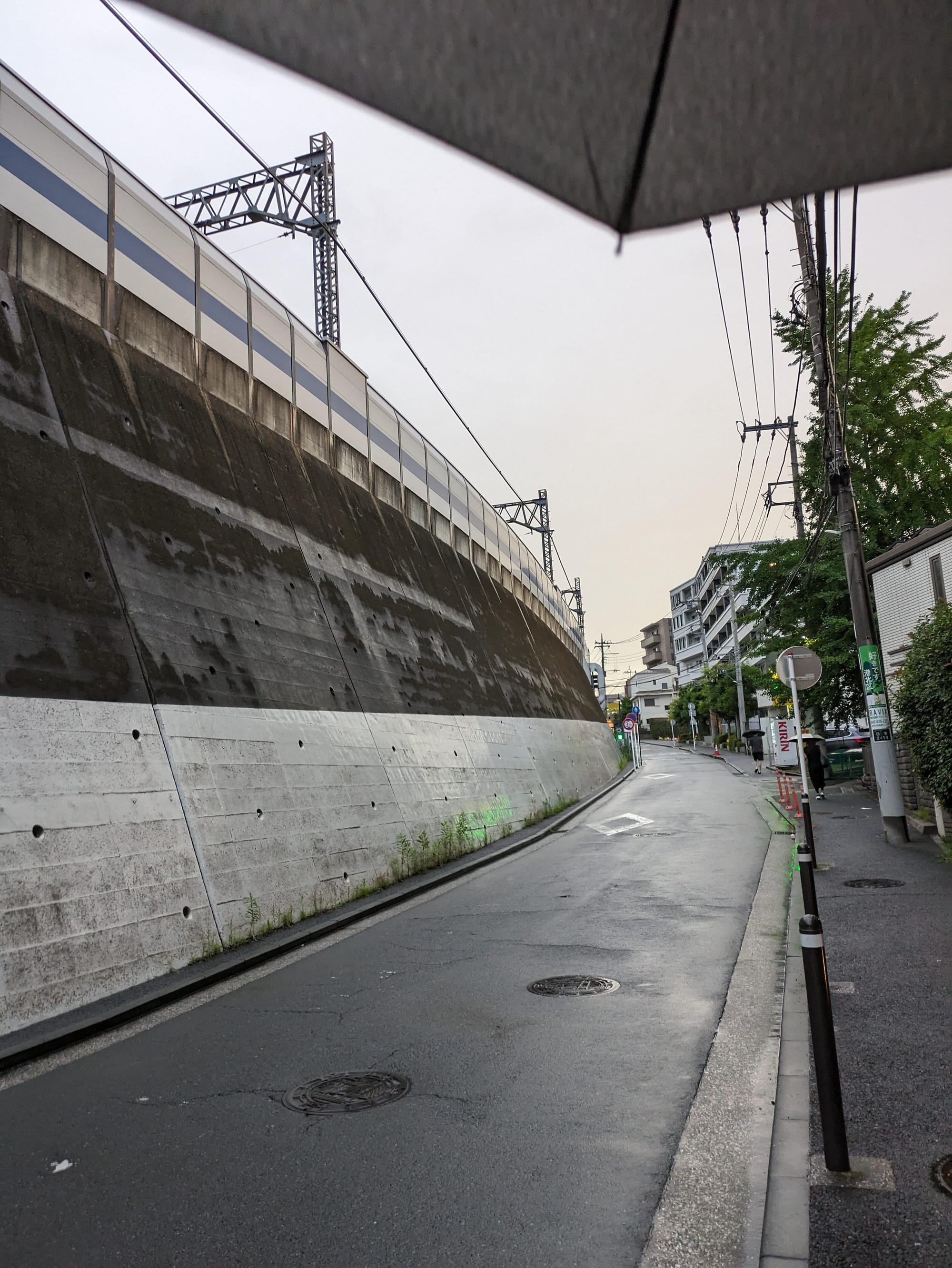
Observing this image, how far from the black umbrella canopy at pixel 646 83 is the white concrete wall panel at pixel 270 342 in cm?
1433

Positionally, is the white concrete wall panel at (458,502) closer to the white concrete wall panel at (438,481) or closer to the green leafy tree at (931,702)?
the white concrete wall panel at (438,481)

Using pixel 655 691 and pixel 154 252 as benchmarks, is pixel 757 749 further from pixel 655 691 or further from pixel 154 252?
pixel 655 691

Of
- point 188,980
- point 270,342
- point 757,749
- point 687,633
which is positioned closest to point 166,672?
point 188,980

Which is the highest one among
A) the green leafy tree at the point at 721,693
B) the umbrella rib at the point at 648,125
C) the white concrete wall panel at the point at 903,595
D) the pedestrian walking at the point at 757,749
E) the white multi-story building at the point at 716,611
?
the white multi-story building at the point at 716,611

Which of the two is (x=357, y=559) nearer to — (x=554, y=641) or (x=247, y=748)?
(x=247, y=748)

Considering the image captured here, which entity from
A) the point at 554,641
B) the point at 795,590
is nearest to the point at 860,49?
the point at 795,590

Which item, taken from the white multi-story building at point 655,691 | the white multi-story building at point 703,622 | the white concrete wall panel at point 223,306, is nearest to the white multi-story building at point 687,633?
the white multi-story building at point 703,622

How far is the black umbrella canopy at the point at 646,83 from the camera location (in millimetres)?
1697

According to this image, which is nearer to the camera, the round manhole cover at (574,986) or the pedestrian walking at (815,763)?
the round manhole cover at (574,986)

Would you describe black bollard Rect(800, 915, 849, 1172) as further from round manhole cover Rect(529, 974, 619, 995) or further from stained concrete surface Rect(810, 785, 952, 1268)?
round manhole cover Rect(529, 974, 619, 995)

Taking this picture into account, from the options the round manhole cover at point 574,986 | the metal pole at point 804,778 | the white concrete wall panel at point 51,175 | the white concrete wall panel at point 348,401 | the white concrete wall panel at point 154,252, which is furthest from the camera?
the white concrete wall panel at point 348,401

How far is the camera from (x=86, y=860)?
23.2 feet

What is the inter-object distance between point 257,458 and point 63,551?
612cm

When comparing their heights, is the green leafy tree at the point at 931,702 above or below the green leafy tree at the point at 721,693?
below
